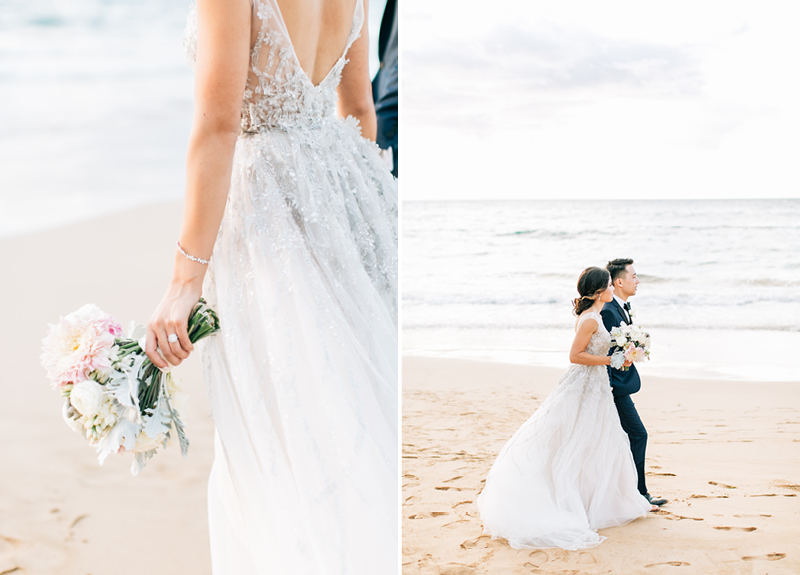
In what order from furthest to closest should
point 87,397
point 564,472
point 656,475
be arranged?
point 656,475, point 564,472, point 87,397

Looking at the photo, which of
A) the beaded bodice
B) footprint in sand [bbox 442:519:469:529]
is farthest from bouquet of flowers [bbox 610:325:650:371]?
the beaded bodice

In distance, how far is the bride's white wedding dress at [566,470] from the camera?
2346mm

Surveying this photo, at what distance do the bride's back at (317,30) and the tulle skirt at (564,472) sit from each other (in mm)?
1710

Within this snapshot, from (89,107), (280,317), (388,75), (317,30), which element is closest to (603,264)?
(89,107)

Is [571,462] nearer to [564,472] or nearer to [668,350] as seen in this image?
[564,472]

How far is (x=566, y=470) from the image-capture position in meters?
2.37

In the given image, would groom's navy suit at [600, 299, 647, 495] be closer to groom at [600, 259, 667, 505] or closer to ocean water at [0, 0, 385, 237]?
groom at [600, 259, 667, 505]

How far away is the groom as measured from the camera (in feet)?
8.12

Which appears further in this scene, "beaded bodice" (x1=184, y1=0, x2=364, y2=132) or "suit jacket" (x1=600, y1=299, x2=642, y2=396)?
"suit jacket" (x1=600, y1=299, x2=642, y2=396)

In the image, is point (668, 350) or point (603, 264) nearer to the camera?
point (668, 350)

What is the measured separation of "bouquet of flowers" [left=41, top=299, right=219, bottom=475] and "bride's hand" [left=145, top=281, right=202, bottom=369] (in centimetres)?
2

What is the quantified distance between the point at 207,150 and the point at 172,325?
0.26 meters

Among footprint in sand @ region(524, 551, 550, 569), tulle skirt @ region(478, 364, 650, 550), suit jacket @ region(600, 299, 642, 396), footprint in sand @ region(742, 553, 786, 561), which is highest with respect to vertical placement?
suit jacket @ region(600, 299, 642, 396)

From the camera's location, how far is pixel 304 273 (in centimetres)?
102
